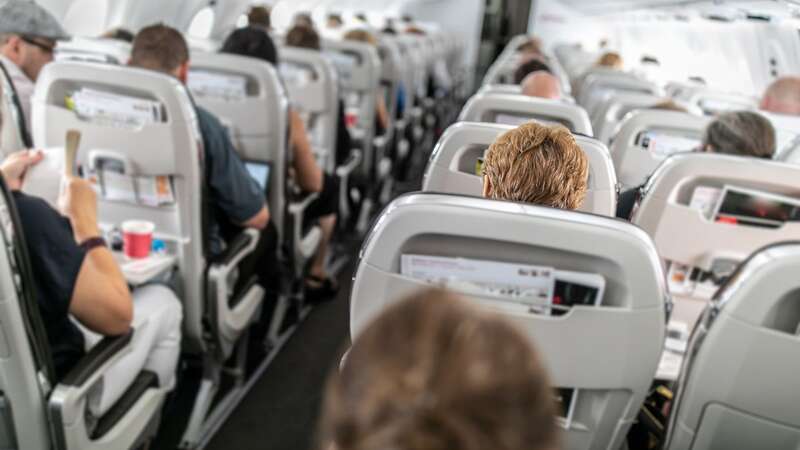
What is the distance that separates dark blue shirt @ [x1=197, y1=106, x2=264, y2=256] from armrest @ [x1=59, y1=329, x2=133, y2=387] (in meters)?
0.88

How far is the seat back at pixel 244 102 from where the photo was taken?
310 cm

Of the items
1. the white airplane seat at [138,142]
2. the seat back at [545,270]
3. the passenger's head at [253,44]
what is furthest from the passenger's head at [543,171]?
the passenger's head at [253,44]

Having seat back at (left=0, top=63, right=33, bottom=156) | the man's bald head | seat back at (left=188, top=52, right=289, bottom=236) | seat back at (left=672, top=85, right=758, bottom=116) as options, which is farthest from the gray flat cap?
seat back at (left=672, top=85, right=758, bottom=116)

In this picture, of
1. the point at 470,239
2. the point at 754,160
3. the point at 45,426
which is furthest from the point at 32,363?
the point at 754,160

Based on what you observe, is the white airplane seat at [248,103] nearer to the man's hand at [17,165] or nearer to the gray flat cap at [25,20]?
the gray flat cap at [25,20]

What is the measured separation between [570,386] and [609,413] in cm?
14

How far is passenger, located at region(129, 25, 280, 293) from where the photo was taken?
2.74 meters

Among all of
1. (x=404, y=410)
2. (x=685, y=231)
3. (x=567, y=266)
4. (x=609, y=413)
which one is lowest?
(x=609, y=413)

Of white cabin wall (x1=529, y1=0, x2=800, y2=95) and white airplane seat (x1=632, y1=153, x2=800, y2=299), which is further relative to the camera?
white cabin wall (x1=529, y1=0, x2=800, y2=95)

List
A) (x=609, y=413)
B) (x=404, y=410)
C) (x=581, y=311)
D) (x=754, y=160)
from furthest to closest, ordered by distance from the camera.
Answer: (x=754, y=160) → (x=609, y=413) → (x=581, y=311) → (x=404, y=410)

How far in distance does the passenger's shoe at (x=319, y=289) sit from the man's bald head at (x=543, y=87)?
187 centimetres

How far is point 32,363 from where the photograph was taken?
67.2 inches

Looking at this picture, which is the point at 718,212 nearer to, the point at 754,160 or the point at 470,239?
the point at 754,160

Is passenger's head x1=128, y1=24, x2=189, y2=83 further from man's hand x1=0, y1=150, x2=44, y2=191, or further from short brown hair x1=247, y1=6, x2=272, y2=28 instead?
short brown hair x1=247, y1=6, x2=272, y2=28
